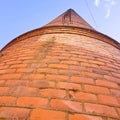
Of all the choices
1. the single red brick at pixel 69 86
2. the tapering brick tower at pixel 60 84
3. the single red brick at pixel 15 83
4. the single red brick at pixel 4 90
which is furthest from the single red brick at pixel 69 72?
the single red brick at pixel 4 90

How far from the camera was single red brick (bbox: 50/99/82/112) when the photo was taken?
1043 millimetres

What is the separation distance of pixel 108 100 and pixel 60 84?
0.34 metres

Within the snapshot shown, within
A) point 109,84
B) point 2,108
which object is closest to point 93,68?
point 109,84

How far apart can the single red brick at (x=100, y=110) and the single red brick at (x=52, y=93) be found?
17cm

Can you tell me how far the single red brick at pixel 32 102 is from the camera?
1064mm

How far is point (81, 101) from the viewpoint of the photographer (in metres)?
1.13

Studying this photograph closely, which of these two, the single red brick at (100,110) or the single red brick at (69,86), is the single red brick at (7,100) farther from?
the single red brick at (100,110)

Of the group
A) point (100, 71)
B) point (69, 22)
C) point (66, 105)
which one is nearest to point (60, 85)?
point (66, 105)

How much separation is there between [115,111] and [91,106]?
0.14 m

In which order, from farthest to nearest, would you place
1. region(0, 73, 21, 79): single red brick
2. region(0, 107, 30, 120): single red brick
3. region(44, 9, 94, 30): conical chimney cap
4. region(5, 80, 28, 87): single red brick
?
region(44, 9, 94, 30): conical chimney cap → region(0, 73, 21, 79): single red brick → region(5, 80, 28, 87): single red brick → region(0, 107, 30, 120): single red brick

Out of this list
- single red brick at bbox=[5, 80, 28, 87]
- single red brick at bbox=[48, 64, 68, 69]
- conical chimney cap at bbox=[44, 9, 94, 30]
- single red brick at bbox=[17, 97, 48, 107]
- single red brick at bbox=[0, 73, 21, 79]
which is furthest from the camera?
conical chimney cap at bbox=[44, 9, 94, 30]

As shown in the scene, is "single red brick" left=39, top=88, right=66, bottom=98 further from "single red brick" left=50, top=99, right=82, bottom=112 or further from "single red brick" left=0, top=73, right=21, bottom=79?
"single red brick" left=0, top=73, right=21, bottom=79

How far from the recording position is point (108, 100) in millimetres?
1179

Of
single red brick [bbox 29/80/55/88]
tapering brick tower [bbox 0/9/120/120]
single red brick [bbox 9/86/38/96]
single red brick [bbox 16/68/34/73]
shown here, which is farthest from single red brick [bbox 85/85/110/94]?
single red brick [bbox 16/68/34/73]
